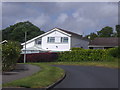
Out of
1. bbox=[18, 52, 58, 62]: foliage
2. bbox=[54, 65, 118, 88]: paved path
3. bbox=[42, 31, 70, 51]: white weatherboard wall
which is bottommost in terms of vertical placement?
bbox=[54, 65, 118, 88]: paved path

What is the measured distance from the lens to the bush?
800 inches

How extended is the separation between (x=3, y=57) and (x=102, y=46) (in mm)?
32924

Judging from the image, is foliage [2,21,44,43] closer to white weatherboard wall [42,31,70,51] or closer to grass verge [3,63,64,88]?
white weatherboard wall [42,31,70,51]

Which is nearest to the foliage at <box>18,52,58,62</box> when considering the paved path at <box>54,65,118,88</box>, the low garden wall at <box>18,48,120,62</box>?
the low garden wall at <box>18,48,120,62</box>

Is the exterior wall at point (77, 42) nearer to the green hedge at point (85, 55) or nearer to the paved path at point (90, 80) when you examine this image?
the green hedge at point (85, 55)

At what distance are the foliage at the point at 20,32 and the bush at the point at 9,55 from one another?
58448 millimetres

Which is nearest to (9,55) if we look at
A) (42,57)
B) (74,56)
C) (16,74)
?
(16,74)

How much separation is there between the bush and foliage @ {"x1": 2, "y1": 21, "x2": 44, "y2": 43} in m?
58.4

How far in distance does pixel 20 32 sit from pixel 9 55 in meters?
62.9

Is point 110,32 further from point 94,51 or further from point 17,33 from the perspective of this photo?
point 94,51

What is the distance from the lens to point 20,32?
82.9 meters

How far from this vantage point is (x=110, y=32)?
94.6 m

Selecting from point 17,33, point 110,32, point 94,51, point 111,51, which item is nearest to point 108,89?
point 111,51

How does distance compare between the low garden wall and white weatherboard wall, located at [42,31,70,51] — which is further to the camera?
white weatherboard wall, located at [42,31,70,51]
